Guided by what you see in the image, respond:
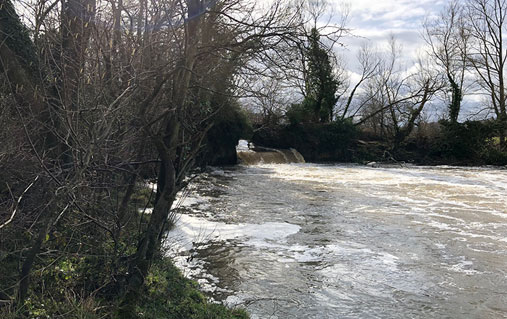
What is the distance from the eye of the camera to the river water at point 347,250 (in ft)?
19.8

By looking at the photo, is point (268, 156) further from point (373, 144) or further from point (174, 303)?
point (174, 303)

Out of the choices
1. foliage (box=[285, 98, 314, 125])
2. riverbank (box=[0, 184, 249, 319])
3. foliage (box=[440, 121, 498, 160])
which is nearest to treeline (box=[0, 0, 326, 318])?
riverbank (box=[0, 184, 249, 319])

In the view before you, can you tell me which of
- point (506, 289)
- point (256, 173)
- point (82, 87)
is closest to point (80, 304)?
point (82, 87)

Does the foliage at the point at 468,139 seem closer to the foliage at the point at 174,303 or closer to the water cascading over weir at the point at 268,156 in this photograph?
the water cascading over weir at the point at 268,156

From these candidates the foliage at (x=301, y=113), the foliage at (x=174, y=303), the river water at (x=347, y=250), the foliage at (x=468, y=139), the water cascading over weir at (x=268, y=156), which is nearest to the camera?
the foliage at (x=174, y=303)

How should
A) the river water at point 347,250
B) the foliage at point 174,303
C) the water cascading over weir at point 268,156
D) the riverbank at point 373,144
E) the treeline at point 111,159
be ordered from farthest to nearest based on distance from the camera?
the riverbank at point 373,144
the water cascading over weir at point 268,156
the river water at point 347,250
the foliage at point 174,303
the treeline at point 111,159

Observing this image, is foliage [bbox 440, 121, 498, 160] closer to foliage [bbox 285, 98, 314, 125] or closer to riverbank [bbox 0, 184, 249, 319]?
foliage [bbox 285, 98, 314, 125]

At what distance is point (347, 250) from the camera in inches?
336

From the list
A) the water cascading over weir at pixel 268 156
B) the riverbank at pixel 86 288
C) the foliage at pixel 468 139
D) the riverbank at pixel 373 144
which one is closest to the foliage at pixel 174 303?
the riverbank at pixel 86 288

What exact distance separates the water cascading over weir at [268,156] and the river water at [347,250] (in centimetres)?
942

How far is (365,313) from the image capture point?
5676 millimetres

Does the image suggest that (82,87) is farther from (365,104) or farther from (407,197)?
(365,104)

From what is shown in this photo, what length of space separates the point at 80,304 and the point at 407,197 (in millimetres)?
12834

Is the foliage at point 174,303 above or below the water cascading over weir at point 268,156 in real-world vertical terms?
below
